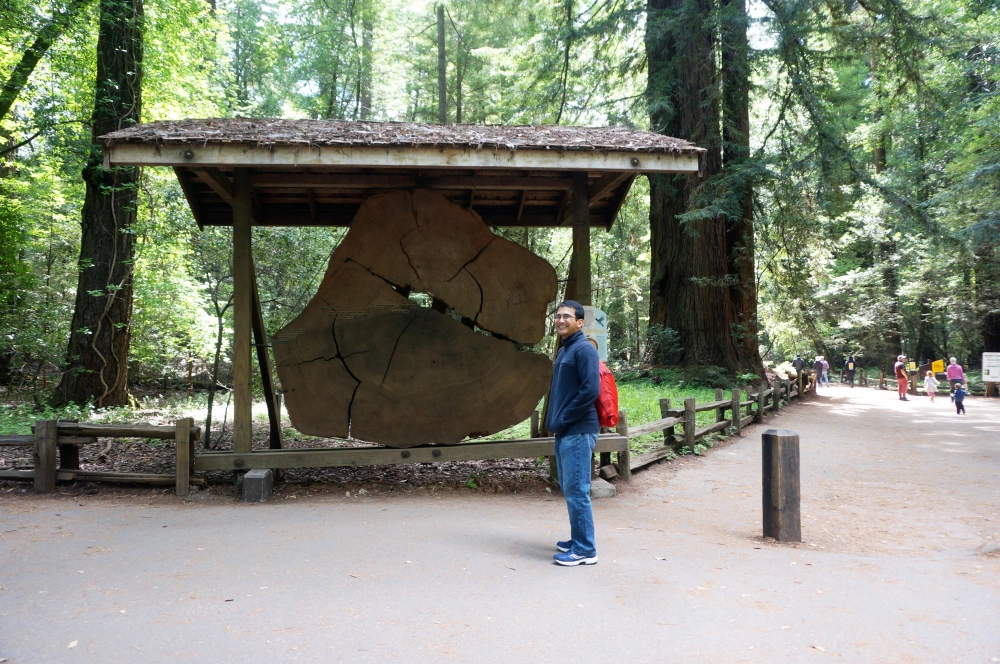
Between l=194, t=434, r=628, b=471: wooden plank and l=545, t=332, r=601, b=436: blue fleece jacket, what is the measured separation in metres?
2.33

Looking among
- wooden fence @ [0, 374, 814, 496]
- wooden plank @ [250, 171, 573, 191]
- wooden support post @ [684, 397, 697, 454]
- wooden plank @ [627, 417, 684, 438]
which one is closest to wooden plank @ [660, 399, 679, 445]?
wooden plank @ [627, 417, 684, 438]

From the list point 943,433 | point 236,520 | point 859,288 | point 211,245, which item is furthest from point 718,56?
point 859,288

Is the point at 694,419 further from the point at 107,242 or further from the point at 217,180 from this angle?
the point at 107,242

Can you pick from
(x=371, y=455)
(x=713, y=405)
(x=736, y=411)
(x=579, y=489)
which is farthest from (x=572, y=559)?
(x=736, y=411)

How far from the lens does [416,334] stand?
737 cm

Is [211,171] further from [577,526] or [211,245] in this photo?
[211,245]

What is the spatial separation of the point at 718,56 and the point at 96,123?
1404cm

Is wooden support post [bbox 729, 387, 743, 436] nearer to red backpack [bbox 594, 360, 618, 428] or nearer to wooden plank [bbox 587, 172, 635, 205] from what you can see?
wooden plank [bbox 587, 172, 635, 205]

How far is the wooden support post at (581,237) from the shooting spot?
741 centimetres

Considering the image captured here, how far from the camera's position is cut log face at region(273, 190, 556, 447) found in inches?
285

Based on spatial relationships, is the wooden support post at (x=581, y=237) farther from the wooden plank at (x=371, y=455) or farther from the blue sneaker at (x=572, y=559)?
the blue sneaker at (x=572, y=559)

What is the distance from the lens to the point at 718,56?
17266 millimetres

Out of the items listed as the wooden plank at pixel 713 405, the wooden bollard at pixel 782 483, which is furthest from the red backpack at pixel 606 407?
the wooden plank at pixel 713 405

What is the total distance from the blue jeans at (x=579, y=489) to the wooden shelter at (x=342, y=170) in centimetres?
243
